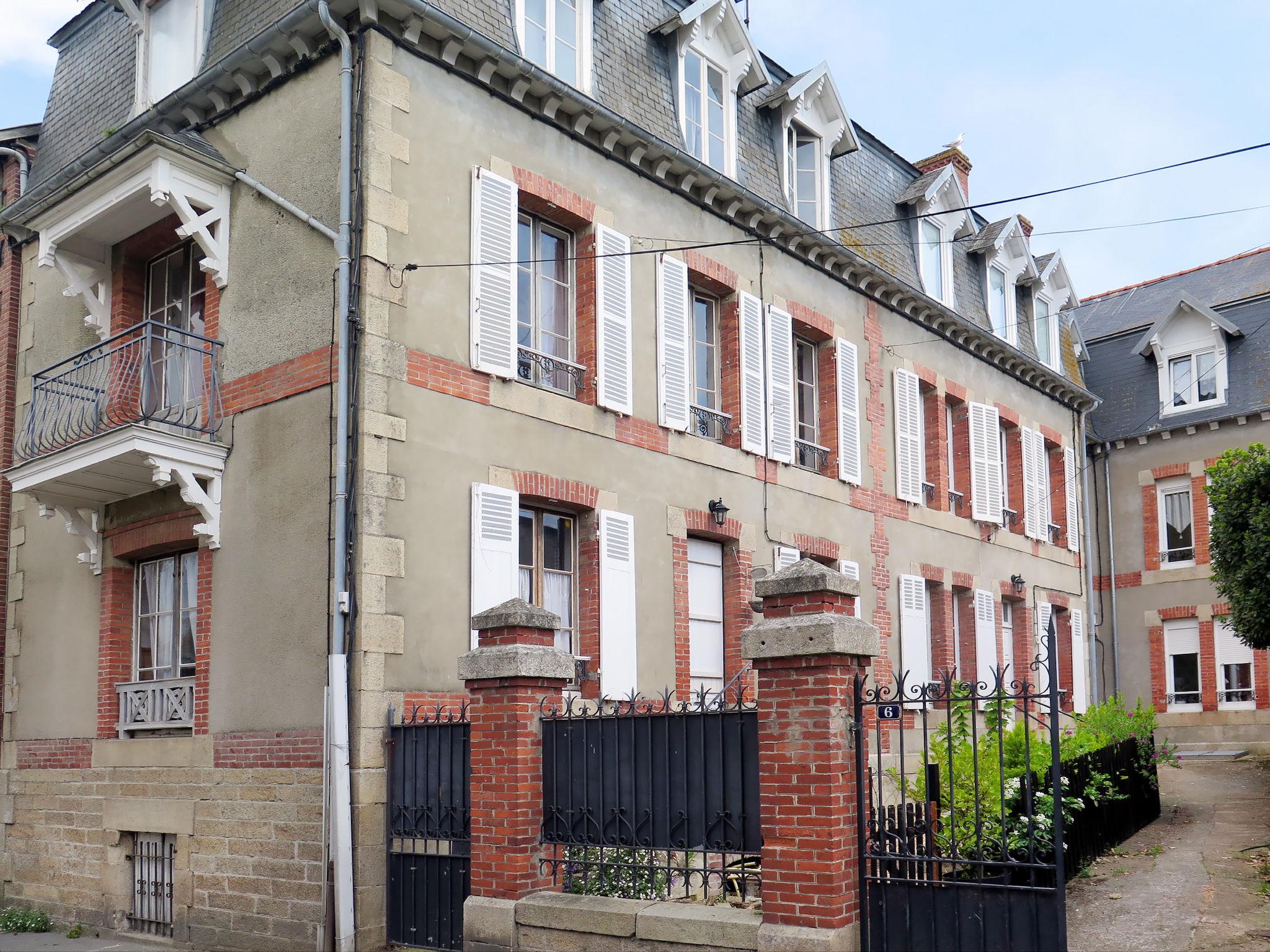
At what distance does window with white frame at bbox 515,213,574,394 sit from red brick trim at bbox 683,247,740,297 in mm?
1664

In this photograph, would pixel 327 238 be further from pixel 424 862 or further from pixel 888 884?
pixel 888 884

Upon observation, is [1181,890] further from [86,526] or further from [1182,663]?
[1182,663]

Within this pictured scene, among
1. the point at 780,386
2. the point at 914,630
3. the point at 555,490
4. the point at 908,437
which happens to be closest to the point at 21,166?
the point at 555,490

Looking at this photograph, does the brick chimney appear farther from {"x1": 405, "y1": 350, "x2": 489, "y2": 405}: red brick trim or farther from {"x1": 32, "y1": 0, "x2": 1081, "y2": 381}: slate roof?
{"x1": 405, "y1": 350, "x2": 489, "y2": 405}: red brick trim

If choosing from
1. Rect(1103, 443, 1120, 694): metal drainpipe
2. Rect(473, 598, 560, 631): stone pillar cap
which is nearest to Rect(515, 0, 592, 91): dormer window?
Rect(473, 598, 560, 631): stone pillar cap

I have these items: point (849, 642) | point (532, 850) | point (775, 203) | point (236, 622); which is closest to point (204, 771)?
point (236, 622)

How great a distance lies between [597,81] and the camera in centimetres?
1231

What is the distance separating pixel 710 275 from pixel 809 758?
303 inches

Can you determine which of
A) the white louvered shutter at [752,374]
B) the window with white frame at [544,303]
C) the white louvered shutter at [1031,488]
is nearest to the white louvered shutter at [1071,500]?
the white louvered shutter at [1031,488]

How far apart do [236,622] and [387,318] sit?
290 cm

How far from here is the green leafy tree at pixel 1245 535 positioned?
45.8ft

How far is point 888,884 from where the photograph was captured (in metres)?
7.02

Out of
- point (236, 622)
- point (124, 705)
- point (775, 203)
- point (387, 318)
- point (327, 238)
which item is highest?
point (775, 203)

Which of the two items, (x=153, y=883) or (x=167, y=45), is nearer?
(x=153, y=883)
